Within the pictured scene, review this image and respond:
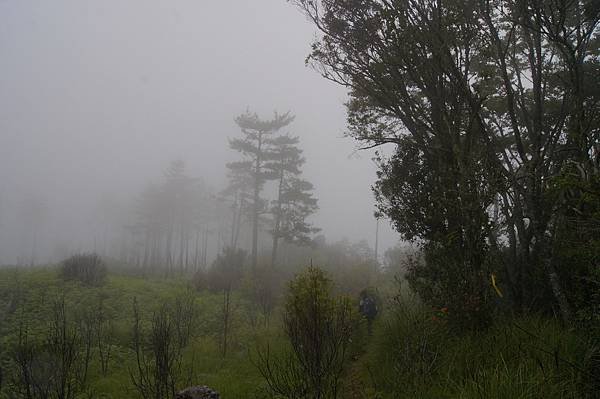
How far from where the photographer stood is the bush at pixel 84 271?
1562 centimetres

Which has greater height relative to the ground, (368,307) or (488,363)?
(488,363)

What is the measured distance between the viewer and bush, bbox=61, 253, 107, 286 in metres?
15.6

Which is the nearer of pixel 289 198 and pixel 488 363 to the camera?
pixel 488 363

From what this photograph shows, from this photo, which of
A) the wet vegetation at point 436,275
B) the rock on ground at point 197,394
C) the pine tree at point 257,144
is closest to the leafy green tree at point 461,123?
the wet vegetation at point 436,275

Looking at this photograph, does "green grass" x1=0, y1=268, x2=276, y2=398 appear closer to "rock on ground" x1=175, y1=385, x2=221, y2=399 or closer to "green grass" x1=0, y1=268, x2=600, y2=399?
"green grass" x1=0, y1=268, x2=600, y2=399

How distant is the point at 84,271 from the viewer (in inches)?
627

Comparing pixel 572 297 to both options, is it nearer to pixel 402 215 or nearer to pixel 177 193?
pixel 402 215

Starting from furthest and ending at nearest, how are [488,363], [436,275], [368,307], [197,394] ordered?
[368,307], [436,275], [488,363], [197,394]

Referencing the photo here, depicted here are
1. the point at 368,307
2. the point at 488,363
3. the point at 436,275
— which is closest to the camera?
the point at 488,363

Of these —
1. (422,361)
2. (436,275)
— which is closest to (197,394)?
(422,361)

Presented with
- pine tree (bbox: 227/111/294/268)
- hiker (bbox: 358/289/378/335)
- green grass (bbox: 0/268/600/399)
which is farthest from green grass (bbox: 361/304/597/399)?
pine tree (bbox: 227/111/294/268)

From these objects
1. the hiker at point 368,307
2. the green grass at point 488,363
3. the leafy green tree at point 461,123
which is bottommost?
the hiker at point 368,307

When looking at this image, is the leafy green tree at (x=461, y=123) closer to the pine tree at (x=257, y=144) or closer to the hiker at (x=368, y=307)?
the hiker at (x=368, y=307)

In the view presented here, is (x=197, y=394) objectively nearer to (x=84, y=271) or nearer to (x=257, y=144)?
(x=84, y=271)
